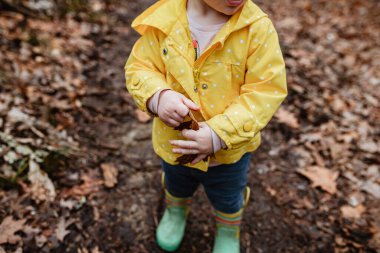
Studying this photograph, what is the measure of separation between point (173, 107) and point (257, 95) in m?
0.41

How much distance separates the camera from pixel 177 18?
166 cm

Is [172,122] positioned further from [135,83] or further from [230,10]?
[230,10]

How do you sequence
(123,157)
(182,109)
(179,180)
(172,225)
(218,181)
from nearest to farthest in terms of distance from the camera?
(182,109)
(218,181)
(179,180)
(172,225)
(123,157)

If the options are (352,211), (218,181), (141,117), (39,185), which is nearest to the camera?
(218,181)

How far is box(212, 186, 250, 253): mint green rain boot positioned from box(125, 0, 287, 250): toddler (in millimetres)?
721

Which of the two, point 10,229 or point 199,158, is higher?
point 199,158

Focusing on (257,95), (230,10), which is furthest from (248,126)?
(230,10)

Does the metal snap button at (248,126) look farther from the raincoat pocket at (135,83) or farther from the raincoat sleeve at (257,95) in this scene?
the raincoat pocket at (135,83)

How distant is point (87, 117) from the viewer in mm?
3619

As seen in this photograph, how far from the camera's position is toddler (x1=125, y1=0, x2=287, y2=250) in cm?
159

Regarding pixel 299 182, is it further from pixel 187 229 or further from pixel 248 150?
pixel 248 150

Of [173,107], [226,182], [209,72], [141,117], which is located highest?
[209,72]

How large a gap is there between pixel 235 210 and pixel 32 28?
3.74 meters

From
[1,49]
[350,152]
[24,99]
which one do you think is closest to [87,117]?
[24,99]
